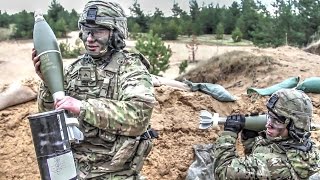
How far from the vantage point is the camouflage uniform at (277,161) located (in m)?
3.48

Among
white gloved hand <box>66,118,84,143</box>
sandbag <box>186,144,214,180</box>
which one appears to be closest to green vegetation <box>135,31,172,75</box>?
sandbag <box>186,144,214,180</box>

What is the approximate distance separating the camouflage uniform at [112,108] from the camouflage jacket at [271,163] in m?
0.48

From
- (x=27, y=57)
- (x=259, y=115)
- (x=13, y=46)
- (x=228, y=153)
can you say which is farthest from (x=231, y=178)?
(x=13, y=46)

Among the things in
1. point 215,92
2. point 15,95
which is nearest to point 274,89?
point 215,92

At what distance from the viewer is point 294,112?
3.51 meters

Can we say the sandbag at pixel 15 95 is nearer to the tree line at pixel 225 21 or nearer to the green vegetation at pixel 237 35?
the tree line at pixel 225 21

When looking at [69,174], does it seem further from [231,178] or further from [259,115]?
[259,115]

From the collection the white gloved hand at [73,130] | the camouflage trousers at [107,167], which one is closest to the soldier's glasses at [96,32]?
the white gloved hand at [73,130]

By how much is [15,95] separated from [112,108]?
380 cm

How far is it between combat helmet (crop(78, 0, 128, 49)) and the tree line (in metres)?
21.4

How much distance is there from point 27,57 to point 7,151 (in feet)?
83.0

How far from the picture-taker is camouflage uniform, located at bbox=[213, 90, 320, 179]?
3484mm

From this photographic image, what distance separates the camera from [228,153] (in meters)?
3.68

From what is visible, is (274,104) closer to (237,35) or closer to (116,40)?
(116,40)
